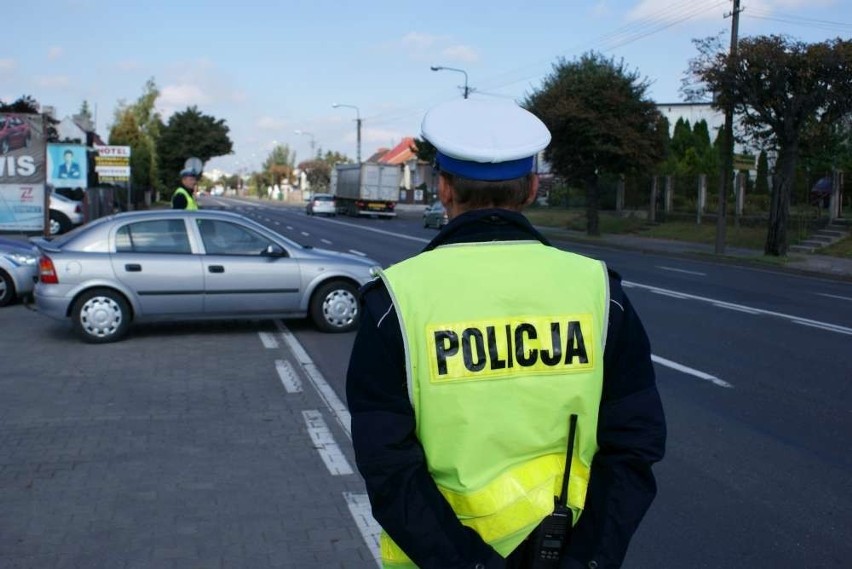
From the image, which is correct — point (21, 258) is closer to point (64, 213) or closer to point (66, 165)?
point (64, 213)

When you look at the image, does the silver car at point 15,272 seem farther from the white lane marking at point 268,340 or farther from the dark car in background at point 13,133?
the dark car in background at point 13,133

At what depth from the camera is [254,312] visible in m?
10.6

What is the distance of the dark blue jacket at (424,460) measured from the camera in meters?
1.87

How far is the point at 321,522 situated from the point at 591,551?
120 inches

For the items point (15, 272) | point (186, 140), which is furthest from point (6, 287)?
point (186, 140)

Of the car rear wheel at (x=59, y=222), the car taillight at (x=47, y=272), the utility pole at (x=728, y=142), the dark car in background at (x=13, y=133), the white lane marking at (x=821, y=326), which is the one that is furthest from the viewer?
the car rear wheel at (x=59, y=222)

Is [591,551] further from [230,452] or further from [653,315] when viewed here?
[653,315]

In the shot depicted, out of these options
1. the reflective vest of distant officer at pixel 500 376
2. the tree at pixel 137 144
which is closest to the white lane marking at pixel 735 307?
the reflective vest of distant officer at pixel 500 376

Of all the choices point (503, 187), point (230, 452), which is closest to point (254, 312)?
point (230, 452)

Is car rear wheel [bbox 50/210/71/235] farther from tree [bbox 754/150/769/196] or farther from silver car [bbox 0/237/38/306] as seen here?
tree [bbox 754/150/769/196]

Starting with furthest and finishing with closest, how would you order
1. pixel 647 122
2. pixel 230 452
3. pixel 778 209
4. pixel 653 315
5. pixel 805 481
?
pixel 647 122
pixel 778 209
pixel 653 315
pixel 230 452
pixel 805 481

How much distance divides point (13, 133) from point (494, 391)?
18701mm

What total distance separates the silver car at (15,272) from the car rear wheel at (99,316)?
3.45m

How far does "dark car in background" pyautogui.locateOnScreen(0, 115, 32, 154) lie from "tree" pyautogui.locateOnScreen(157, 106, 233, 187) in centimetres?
5013
